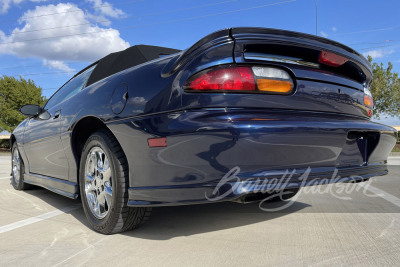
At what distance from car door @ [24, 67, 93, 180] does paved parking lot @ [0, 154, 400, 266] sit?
17.8 inches

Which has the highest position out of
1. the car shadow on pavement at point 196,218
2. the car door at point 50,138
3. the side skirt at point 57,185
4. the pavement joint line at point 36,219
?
the car door at point 50,138

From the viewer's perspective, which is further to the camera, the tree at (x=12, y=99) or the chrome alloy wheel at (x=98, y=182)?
the tree at (x=12, y=99)

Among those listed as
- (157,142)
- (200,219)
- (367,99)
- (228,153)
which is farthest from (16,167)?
(367,99)

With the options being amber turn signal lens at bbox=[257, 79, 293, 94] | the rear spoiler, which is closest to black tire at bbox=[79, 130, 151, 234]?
the rear spoiler

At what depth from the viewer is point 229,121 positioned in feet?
6.19

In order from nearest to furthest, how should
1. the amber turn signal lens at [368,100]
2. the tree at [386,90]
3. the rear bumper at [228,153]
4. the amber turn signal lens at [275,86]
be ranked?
the rear bumper at [228,153] < the amber turn signal lens at [275,86] < the amber turn signal lens at [368,100] < the tree at [386,90]

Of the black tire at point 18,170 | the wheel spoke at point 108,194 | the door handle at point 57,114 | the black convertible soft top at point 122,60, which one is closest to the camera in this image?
the wheel spoke at point 108,194

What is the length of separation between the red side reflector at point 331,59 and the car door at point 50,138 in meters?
2.26

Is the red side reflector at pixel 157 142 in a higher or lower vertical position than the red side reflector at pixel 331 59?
lower

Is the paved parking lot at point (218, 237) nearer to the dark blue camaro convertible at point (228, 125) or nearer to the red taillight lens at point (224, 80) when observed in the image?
the dark blue camaro convertible at point (228, 125)

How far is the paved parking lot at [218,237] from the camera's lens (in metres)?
1.97

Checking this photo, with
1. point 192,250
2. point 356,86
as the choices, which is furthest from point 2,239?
point 356,86

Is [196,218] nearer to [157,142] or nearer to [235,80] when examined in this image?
[157,142]

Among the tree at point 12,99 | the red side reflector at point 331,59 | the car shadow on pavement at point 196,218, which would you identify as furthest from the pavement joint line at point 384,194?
the tree at point 12,99
